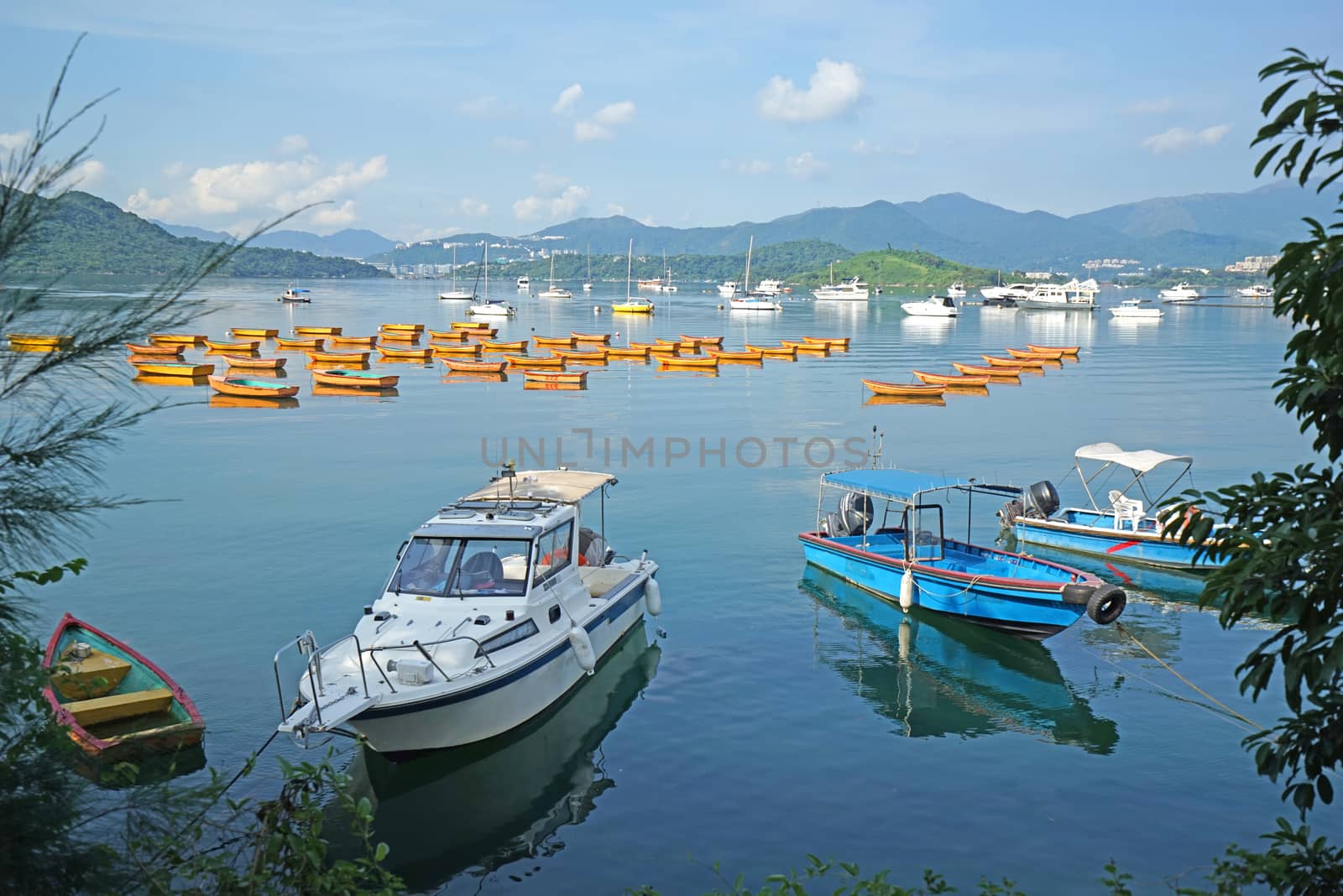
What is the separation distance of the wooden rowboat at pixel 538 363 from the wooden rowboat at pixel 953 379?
24.0 m

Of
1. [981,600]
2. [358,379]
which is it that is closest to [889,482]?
[981,600]

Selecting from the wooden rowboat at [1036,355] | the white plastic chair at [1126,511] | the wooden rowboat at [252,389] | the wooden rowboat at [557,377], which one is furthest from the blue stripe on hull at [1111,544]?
the wooden rowboat at [1036,355]

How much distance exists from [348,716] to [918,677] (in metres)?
11.1

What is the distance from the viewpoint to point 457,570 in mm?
16859

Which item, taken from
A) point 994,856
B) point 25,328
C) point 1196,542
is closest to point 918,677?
point 994,856

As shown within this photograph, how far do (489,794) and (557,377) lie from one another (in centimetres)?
5384

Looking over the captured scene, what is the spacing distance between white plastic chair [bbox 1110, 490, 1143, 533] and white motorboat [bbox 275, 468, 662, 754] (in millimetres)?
14854

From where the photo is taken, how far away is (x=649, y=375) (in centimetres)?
7531

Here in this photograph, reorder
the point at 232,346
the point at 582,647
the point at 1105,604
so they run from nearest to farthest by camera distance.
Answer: the point at 582,647 → the point at 1105,604 → the point at 232,346

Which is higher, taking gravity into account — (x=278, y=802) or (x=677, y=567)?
(x=278, y=802)

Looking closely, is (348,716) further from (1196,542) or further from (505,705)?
(1196,542)

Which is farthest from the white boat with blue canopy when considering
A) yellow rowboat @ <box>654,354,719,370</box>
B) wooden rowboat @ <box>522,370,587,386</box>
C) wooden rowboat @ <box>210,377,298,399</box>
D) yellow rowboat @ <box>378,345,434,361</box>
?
yellow rowboat @ <box>378,345,434,361</box>

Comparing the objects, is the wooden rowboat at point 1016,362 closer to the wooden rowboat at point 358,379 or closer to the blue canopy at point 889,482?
the wooden rowboat at point 358,379

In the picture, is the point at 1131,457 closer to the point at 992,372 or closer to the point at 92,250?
the point at 92,250
